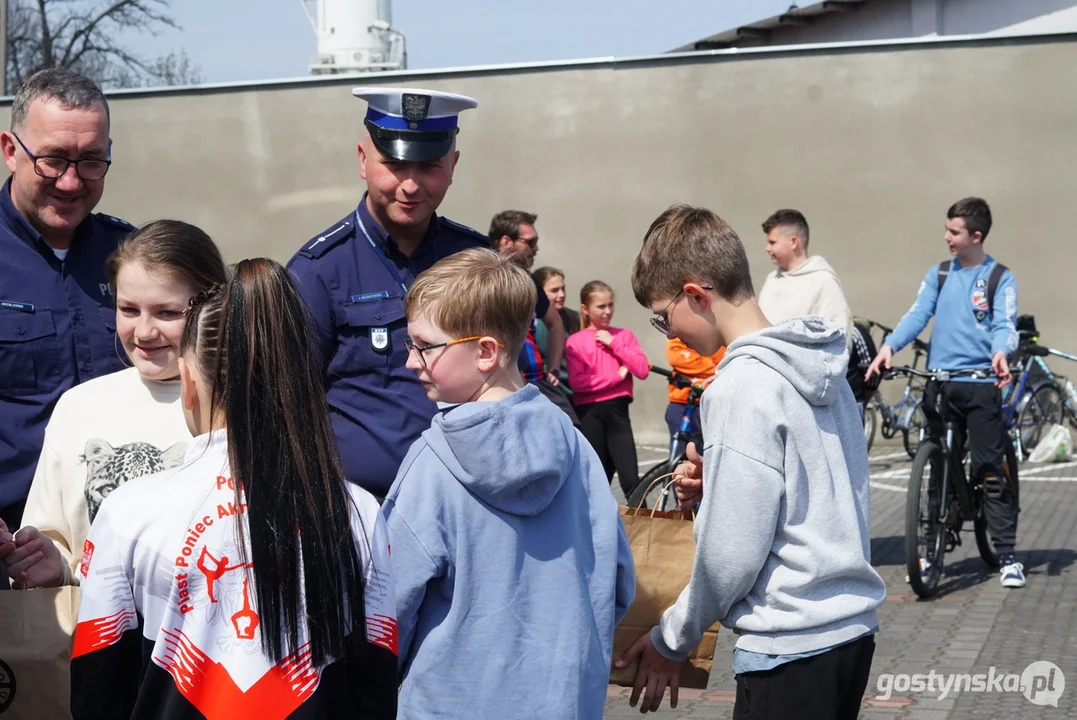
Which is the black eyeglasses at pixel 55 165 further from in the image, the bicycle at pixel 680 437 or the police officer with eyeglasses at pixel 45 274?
the bicycle at pixel 680 437

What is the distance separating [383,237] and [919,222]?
11.9 meters

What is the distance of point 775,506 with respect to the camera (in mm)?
2865

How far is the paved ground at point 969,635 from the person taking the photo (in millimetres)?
5469

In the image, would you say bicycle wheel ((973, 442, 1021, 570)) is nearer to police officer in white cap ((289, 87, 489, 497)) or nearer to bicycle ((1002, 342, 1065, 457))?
police officer in white cap ((289, 87, 489, 497))

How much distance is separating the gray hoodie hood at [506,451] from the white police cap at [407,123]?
1269 millimetres

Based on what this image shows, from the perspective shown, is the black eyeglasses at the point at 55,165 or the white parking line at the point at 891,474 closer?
the black eyeglasses at the point at 55,165

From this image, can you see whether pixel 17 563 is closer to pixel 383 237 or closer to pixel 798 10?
pixel 383 237

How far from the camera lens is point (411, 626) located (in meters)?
2.76

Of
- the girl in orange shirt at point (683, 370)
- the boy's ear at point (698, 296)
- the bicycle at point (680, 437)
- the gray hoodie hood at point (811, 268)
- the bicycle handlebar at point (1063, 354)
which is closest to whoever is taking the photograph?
the boy's ear at point (698, 296)

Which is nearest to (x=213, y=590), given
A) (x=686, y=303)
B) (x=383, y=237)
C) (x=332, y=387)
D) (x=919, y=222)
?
(x=686, y=303)

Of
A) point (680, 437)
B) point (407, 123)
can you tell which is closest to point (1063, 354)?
point (680, 437)

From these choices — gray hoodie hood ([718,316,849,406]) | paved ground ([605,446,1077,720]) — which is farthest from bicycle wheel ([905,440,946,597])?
gray hoodie hood ([718,316,849,406])

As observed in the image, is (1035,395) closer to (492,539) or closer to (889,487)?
(889,487)

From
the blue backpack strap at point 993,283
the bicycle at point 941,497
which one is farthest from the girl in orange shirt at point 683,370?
the blue backpack strap at point 993,283
